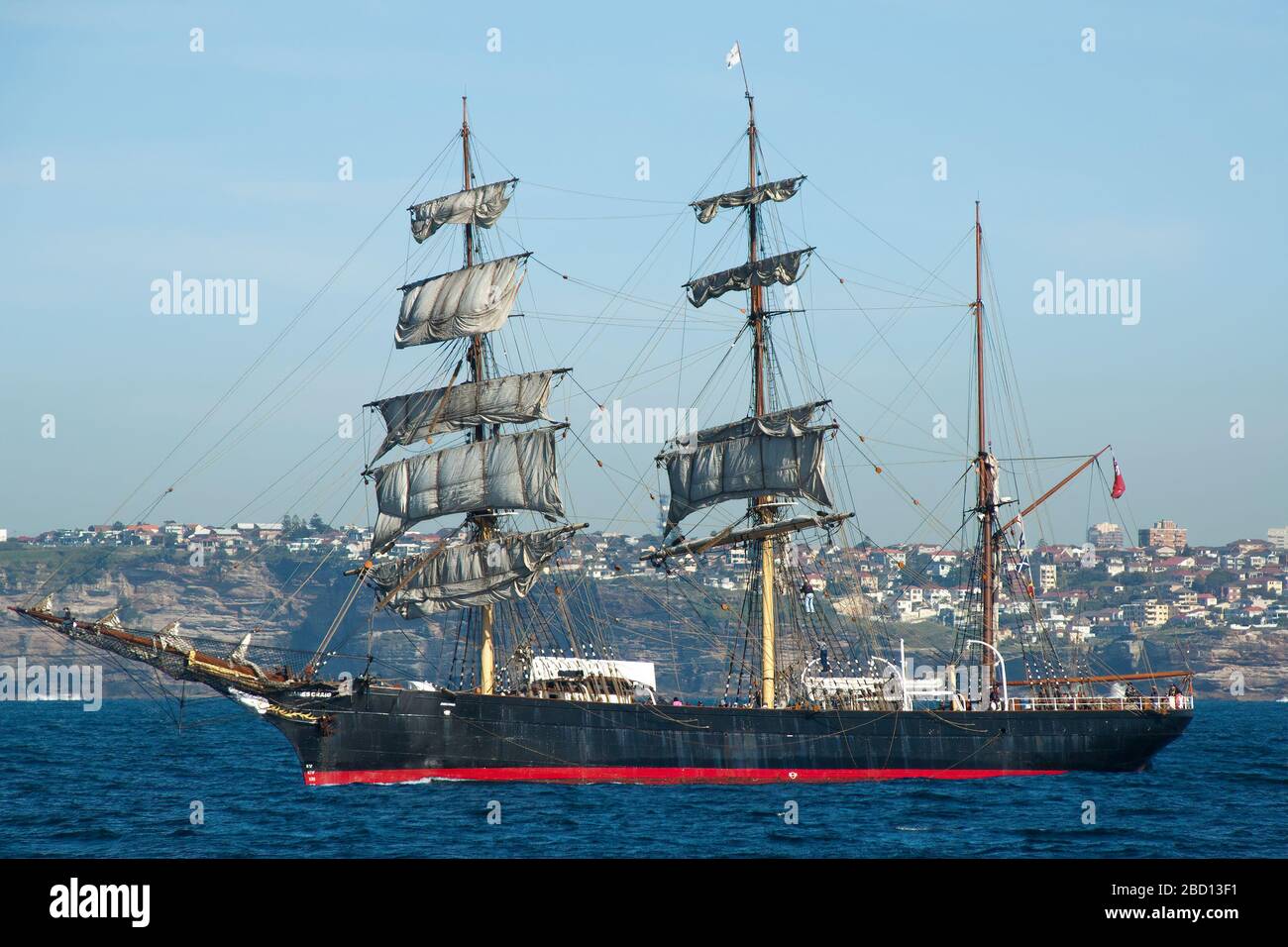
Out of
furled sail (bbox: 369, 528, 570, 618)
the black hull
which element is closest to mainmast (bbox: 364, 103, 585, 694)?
furled sail (bbox: 369, 528, 570, 618)

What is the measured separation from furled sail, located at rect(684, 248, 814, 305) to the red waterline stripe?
23.1 metres

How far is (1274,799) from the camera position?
59.7 meters

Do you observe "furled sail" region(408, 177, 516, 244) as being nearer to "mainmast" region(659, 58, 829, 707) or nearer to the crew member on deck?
"mainmast" region(659, 58, 829, 707)

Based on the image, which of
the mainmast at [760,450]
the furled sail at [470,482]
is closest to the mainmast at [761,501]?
the mainmast at [760,450]

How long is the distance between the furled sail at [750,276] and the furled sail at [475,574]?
14.4 meters

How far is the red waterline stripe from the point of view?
199 feet

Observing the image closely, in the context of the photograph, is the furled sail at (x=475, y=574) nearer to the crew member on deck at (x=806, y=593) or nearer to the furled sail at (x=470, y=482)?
the furled sail at (x=470, y=482)

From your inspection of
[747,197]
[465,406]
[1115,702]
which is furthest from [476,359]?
[1115,702]

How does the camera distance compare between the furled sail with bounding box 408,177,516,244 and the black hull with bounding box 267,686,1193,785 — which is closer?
the black hull with bounding box 267,686,1193,785

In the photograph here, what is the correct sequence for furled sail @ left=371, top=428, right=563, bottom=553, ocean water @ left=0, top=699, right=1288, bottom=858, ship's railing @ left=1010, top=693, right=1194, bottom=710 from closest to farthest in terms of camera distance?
ocean water @ left=0, top=699, right=1288, bottom=858, furled sail @ left=371, top=428, right=563, bottom=553, ship's railing @ left=1010, top=693, right=1194, bottom=710

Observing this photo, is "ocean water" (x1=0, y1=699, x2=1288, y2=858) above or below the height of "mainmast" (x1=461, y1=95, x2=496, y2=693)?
below

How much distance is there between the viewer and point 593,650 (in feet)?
216

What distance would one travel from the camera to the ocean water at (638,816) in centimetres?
4491
